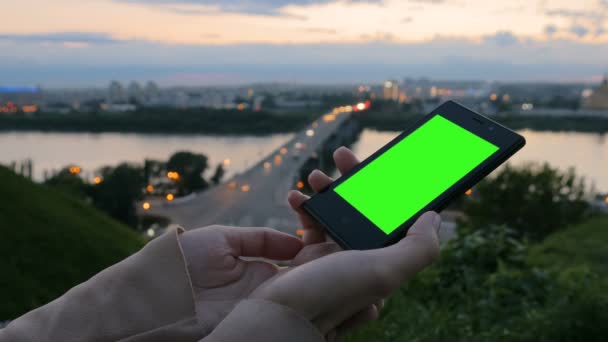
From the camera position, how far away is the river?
1484 centimetres

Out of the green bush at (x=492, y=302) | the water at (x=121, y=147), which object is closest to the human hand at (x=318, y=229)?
the green bush at (x=492, y=302)

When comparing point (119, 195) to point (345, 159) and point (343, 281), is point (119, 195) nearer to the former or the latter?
point (345, 159)

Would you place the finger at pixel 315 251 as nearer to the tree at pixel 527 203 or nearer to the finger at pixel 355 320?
the finger at pixel 355 320

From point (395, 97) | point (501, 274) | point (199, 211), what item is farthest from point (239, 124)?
point (501, 274)

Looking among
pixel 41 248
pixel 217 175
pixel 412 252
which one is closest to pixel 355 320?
Answer: pixel 412 252

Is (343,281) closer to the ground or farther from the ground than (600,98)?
farther from the ground

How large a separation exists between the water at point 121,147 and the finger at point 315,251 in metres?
16.1

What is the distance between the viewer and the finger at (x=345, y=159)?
1.13 meters

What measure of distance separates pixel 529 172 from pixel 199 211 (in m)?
6.72

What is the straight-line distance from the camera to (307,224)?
1.06 meters

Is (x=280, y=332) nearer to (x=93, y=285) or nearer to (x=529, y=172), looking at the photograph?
(x=93, y=285)

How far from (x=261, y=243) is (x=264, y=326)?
0.37 m

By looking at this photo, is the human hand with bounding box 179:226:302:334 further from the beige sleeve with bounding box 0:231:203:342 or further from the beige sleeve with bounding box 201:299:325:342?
the beige sleeve with bounding box 201:299:325:342

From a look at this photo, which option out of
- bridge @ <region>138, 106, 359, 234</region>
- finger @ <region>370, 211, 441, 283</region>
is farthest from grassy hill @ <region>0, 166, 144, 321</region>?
bridge @ <region>138, 106, 359, 234</region>
